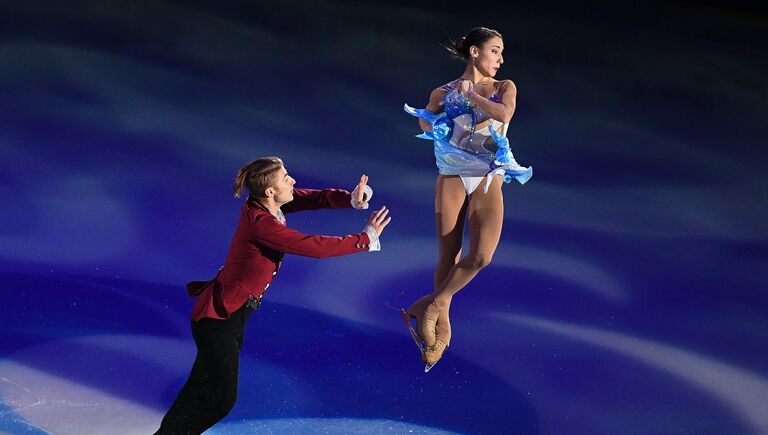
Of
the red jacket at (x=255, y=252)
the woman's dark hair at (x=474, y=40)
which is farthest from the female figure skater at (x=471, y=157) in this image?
the red jacket at (x=255, y=252)

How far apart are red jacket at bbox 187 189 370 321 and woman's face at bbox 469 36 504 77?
94 centimetres

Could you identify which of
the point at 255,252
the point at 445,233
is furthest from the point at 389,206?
the point at 255,252

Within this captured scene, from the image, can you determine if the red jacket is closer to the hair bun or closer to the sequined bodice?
the sequined bodice

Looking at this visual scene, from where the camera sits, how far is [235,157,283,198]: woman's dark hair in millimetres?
4637

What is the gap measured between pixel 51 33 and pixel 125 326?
183 cm

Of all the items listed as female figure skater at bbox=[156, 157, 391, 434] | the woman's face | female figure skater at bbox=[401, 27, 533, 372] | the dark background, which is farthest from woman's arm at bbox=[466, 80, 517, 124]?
the dark background

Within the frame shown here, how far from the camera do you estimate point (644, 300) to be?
6.82 m

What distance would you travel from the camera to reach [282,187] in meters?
4.68

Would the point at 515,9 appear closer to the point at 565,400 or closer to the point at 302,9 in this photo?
the point at 302,9

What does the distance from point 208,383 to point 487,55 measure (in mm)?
1897

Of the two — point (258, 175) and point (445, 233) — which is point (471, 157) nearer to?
point (445, 233)

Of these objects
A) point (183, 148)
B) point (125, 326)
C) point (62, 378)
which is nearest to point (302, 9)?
point (183, 148)

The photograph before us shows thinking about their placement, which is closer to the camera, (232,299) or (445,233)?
(232,299)

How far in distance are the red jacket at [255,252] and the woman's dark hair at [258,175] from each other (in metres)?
0.10
